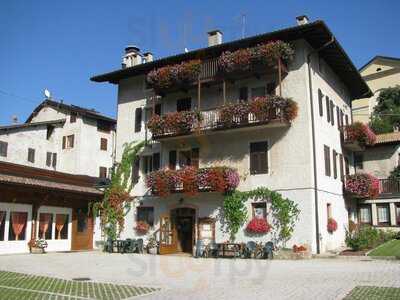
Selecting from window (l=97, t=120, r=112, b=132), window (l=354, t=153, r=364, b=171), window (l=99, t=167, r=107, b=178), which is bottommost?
window (l=354, t=153, r=364, b=171)

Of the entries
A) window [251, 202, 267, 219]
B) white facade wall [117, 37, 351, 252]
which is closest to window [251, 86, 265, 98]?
white facade wall [117, 37, 351, 252]

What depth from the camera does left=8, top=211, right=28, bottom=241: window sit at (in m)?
23.5

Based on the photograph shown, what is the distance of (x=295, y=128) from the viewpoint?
72.2ft

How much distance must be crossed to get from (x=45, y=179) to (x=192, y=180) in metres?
8.81

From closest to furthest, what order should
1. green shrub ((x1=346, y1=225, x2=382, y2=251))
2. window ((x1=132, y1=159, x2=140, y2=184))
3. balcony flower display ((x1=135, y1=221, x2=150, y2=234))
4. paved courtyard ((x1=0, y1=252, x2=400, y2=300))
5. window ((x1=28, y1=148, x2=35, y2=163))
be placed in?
paved courtyard ((x1=0, y1=252, x2=400, y2=300)) → green shrub ((x1=346, y1=225, x2=382, y2=251)) → balcony flower display ((x1=135, y1=221, x2=150, y2=234)) → window ((x1=132, y1=159, x2=140, y2=184)) → window ((x1=28, y1=148, x2=35, y2=163))

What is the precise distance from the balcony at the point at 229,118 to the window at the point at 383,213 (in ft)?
39.6

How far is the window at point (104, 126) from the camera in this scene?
44.9 meters

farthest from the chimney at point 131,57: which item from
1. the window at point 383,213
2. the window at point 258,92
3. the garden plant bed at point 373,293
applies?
the garden plant bed at point 373,293

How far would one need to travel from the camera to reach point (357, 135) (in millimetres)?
26812

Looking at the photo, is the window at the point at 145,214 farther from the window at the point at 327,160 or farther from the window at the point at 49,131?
the window at the point at 49,131

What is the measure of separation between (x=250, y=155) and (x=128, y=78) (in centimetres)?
1031

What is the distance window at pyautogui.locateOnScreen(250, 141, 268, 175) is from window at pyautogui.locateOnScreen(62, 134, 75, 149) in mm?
25177

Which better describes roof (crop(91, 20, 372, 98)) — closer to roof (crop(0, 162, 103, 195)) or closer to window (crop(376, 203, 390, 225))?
roof (crop(0, 162, 103, 195))

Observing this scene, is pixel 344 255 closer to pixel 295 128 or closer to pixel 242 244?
pixel 242 244
